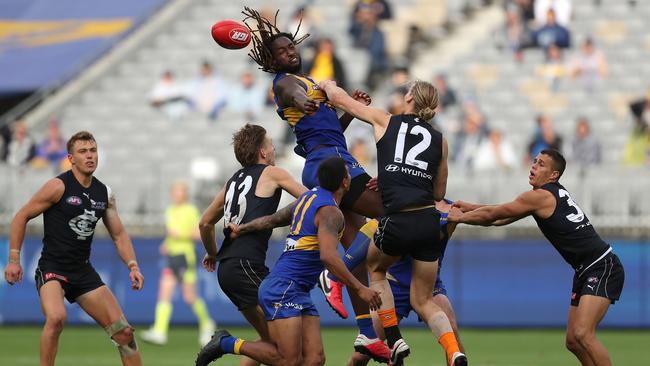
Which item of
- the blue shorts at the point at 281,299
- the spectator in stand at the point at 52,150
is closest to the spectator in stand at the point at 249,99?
the spectator in stand at the point at 52,150

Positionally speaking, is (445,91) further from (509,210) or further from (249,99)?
(509,210)

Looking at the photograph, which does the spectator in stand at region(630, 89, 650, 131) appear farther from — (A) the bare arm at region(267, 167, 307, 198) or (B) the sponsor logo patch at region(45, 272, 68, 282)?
(B) the sponsor logo patch at region(45, 272, 68, 282)

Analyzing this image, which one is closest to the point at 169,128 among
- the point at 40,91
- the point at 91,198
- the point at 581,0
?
the point at 40,91

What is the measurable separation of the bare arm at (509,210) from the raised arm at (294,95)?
60.3 inches

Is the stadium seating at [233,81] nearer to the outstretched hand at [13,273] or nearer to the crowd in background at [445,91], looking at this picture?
the crowd in background at [445,91]

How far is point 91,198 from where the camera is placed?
11.5 meters

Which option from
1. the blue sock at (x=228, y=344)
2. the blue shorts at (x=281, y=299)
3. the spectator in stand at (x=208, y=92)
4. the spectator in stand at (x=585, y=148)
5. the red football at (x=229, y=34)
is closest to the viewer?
the blue shorts at (x=281, y=299)

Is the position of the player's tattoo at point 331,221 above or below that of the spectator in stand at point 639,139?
below

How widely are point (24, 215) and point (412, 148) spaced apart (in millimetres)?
3377

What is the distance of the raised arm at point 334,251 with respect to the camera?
991 centimetres

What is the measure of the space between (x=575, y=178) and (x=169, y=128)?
822cm

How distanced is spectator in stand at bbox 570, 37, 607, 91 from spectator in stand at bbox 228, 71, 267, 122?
5608mm

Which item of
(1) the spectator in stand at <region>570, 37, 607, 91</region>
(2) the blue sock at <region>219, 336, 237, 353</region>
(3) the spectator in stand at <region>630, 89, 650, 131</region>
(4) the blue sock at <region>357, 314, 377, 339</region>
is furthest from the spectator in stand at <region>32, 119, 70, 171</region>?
(4) the blue sock at <region>357, 314, 377, 339</region>

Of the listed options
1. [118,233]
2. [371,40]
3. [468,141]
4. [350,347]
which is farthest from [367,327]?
[371,40]
